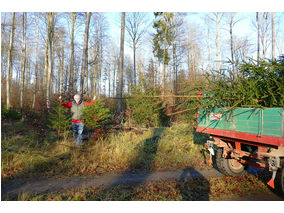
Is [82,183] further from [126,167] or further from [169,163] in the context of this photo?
[169,163]

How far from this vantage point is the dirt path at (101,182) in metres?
3.78

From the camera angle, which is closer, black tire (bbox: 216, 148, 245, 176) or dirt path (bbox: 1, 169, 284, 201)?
dirt path (bbox: 1, 169, 284, 201)

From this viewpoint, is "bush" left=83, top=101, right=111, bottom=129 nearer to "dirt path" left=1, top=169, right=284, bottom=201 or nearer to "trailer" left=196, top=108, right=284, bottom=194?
"dirt path" left=1, top=169, right=284, bottom=201

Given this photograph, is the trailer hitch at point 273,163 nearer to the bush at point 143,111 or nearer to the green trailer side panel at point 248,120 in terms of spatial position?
the green trailer side panel at point 248,120

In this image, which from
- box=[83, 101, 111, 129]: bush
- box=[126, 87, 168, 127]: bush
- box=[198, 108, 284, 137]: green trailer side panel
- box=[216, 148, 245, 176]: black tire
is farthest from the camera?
box=[126, 87, 168, 127]: bush

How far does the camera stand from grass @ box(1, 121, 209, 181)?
4.93 m

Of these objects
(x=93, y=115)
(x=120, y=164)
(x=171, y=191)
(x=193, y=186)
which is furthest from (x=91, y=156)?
(x=193, y=186)

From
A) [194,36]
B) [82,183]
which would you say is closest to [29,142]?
[82,183]

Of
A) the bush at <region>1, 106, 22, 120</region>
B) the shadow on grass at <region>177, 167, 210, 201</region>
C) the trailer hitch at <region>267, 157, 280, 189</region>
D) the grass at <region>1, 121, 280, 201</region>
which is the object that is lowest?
the shadow on grass at <region>177, 167, 210, 201</region>

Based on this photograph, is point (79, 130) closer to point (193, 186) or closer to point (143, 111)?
point (193, 186)

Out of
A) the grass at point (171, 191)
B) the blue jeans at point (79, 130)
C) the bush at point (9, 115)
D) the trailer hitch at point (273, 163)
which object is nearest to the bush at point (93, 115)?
the blue jeans at point (79, 130)

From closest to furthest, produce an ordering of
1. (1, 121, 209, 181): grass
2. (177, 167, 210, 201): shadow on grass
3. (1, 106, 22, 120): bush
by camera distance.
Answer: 1. (177, 167, 210, 201): shadow on grass
2. (1, 121, 209, 181): grass
3. (1, 106, 22, 120): bush

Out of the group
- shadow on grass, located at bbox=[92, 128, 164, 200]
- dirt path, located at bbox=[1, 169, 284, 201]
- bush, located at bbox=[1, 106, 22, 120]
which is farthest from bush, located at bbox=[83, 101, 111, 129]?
bush, located at bbox=[1, 106, 22, 120]

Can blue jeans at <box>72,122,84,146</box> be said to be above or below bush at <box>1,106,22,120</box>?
below
